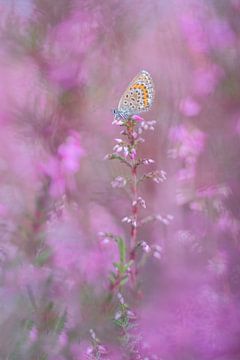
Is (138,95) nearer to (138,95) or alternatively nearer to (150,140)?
(138,95)

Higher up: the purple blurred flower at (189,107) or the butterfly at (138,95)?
the purple blurred flower at (189,107)

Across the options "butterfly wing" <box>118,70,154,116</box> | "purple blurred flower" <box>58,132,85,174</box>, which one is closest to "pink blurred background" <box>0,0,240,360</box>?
"purple blurred flower" <box>58,132,85,174</box>

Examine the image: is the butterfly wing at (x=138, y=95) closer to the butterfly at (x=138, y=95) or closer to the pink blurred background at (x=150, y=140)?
the butterfly at (x=138, y=95)

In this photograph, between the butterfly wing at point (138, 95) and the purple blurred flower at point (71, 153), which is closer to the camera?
the butterfly wing at point (138, 95)

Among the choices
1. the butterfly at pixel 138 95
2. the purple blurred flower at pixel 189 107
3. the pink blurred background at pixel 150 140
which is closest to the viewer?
the butterfly at pixel 138 95

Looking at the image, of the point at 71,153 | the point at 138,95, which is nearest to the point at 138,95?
the point at 138,95

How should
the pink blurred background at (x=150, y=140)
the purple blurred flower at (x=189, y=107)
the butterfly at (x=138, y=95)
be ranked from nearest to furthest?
the butterfly at (x=138, y=95) → the pink blurred background at (x=150, y=140) → the purple blurred flower at (x=189, y=107)

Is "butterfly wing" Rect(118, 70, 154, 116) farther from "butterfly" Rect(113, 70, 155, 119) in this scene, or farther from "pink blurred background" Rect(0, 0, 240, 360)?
"pink blurred background" Rect(0, 0, 240, 360)

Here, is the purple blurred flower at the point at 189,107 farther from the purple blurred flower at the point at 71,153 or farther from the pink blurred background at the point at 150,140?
the purple blurred flower at the point at 71,153

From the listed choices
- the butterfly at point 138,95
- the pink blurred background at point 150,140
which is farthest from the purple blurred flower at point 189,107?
the butterfly at point 138,95
